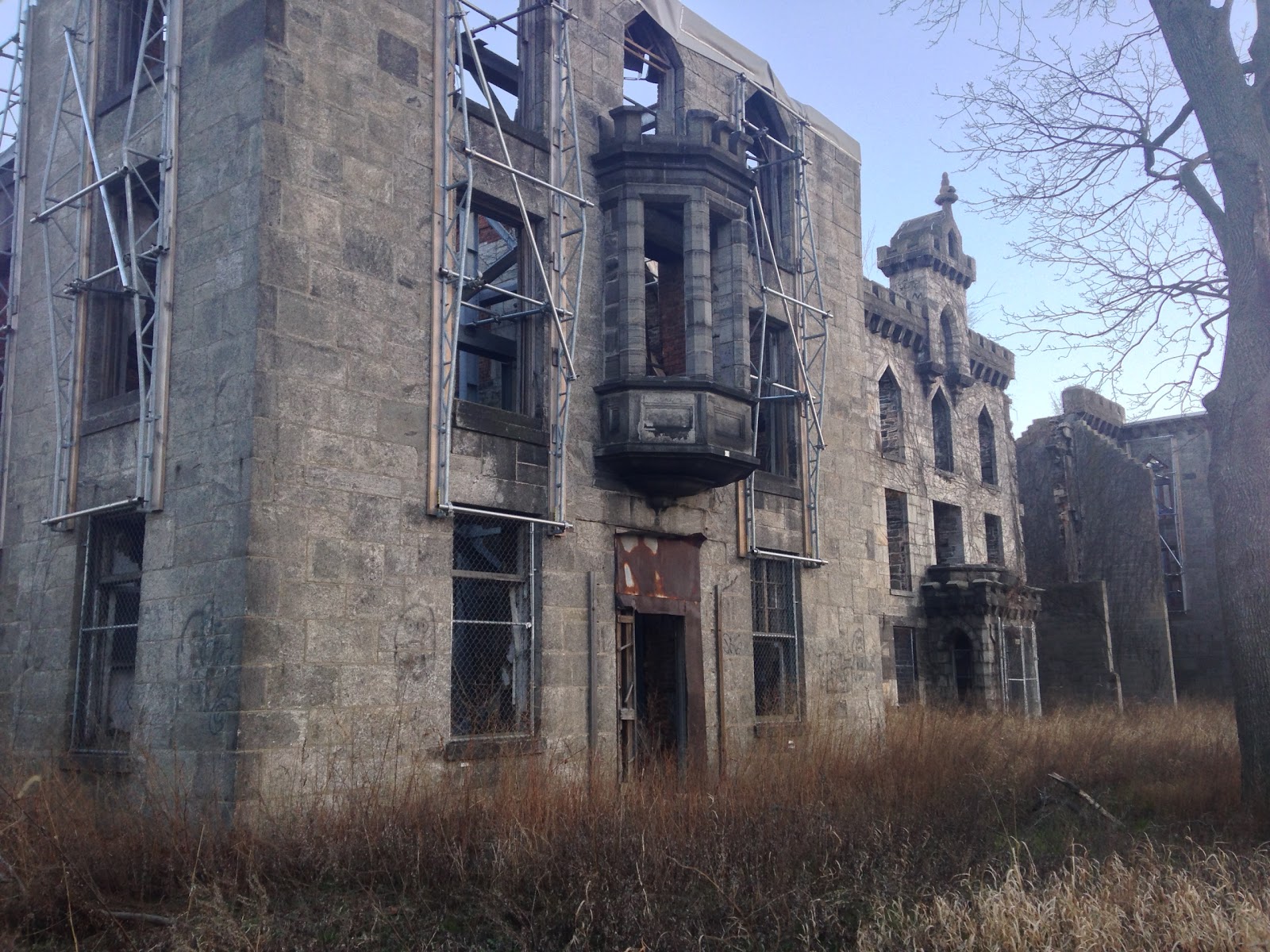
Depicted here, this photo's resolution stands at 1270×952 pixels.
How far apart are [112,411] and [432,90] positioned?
450cm

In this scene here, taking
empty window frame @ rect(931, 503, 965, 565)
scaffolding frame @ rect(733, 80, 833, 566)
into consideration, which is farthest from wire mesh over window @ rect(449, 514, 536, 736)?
empty window frame @ rect(931, 503, 965, 565)

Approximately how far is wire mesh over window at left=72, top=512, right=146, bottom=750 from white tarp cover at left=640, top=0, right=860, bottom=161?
9.02 m

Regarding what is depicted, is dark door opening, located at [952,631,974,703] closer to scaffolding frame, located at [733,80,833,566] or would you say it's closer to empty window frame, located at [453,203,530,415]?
scaffolding frame, located at [733,80,833,566]

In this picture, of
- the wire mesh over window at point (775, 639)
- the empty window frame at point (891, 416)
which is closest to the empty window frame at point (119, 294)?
the wire mesh over window at point (775, 639)

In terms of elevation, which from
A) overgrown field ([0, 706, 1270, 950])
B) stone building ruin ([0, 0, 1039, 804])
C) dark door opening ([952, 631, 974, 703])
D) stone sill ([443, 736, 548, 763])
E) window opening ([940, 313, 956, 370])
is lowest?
overgrown field ([0, 706, 1270, 950])

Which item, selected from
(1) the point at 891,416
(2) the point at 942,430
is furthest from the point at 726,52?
(2) the point at 942,430

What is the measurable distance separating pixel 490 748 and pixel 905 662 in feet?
55.6

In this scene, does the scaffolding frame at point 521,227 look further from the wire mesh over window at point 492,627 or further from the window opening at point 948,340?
the window opening at point 948,340

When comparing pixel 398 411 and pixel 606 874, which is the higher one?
pixel 398 411

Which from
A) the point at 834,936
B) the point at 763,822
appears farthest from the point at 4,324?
the point at 834,936

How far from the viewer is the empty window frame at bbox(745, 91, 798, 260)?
1741 centimetres

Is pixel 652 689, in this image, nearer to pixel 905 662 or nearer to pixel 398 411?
pixel 398 411

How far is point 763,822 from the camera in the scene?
9.27 meters

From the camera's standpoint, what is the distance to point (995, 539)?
31531mm
